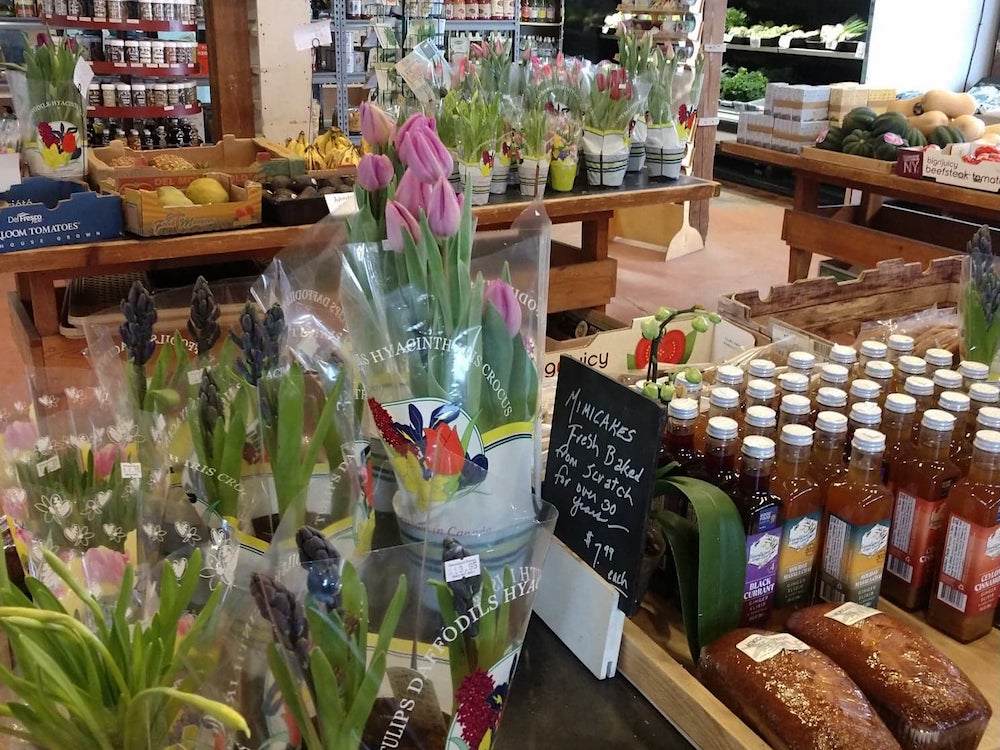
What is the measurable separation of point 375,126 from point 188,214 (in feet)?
4.88

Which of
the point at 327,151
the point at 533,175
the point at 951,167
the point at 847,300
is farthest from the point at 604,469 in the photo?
the point at 951,167

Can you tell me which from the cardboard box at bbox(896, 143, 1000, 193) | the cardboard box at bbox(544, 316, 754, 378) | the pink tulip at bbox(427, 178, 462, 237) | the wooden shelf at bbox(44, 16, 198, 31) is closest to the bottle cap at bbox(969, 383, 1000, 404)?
the cardboard box at bbox(544, 316, 754, 378)

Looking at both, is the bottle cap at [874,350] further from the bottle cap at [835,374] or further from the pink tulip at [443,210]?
the pink tulip at [443,210]

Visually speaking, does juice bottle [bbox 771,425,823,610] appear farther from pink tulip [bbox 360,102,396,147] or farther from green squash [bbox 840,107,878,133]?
green squash [bbox 840,107,878,133]

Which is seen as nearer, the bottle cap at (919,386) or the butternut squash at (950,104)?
the bottle cap at (919,386)

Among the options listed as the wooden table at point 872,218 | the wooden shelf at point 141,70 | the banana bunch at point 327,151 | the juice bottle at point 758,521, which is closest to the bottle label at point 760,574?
the juice bottle at point 758,521

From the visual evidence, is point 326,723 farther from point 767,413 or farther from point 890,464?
point 890,464

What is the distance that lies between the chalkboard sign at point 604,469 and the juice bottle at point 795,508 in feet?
0.56

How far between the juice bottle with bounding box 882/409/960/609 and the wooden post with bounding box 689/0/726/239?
506cm

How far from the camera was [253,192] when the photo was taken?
8.41 feet

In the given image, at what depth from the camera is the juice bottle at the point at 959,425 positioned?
3.87 ft

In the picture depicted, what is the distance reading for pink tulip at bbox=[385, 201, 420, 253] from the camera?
0.98 m

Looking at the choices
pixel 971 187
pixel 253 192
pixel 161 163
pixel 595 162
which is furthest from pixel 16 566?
pixel 971 187

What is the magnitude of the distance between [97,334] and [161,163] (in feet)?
6.54
